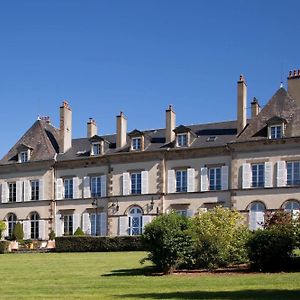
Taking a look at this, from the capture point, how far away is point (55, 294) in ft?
42.3

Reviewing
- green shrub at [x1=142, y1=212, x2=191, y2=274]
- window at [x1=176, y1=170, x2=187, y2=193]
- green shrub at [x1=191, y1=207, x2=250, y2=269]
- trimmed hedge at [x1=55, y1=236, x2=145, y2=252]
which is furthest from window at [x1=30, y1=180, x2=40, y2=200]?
green shrub at [x1=142, y1=212, x2=191, y2=274]

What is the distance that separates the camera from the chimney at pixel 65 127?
43781 millimetres

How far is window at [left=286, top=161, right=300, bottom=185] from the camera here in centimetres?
3497

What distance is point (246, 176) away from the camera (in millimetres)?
36281

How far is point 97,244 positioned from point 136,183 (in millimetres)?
6977

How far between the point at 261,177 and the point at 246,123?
3966mm

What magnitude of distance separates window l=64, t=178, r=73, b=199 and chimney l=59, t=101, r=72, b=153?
243cm

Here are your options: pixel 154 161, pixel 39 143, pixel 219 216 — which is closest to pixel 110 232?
pixel 154 161

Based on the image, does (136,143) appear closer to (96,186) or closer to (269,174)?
(96,186)

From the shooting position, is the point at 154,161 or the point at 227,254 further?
→ the point at 154,161

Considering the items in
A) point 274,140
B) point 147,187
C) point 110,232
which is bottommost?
point 110,232

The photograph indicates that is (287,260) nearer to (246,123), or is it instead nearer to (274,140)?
(274,140)

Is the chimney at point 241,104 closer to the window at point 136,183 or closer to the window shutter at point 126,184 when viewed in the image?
the window at point 136,183

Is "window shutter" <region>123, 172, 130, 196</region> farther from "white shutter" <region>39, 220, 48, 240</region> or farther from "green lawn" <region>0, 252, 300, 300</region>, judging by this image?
"green lawn" <region>0, 252, 300, 300</region>
